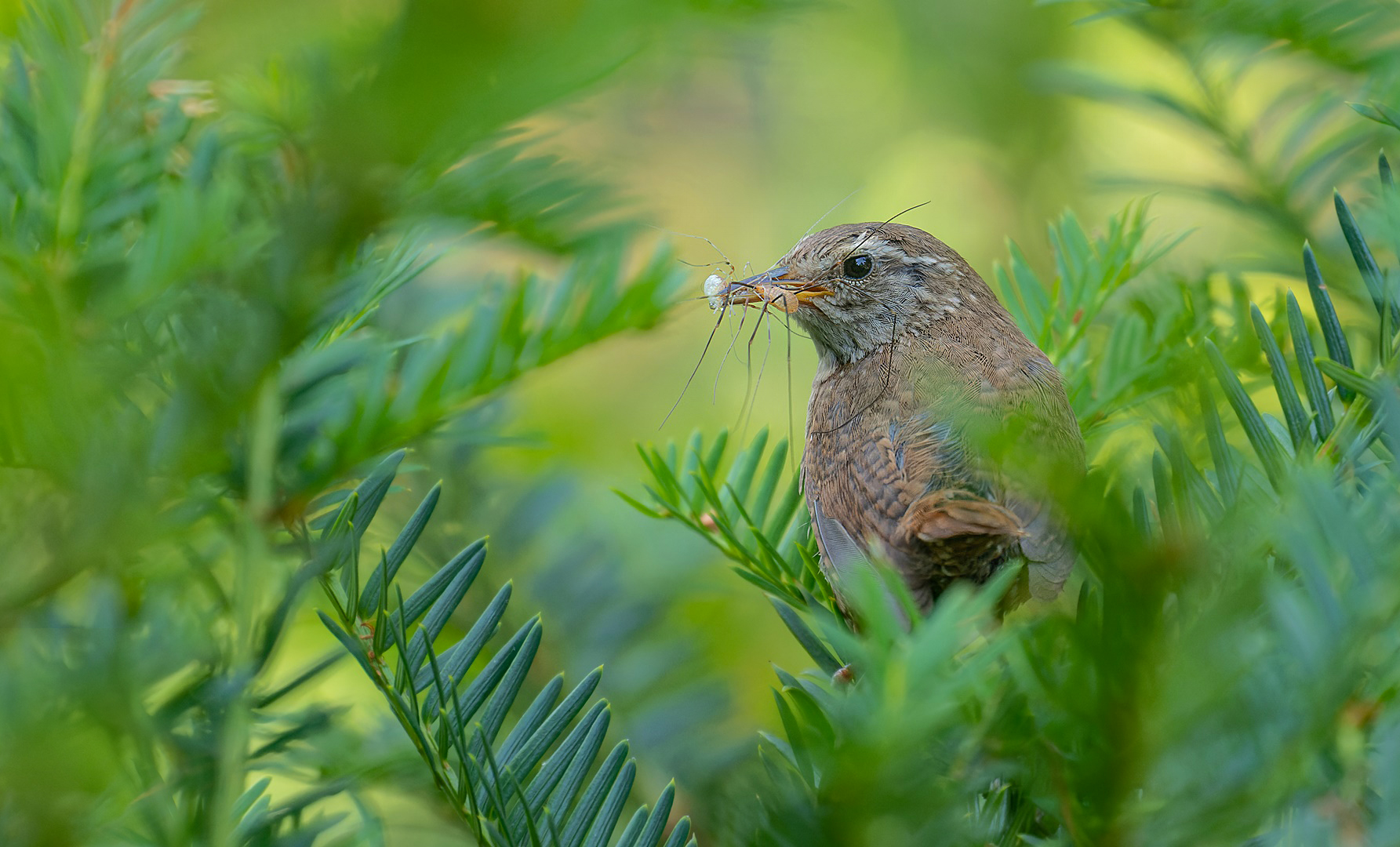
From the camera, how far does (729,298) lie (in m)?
1.55

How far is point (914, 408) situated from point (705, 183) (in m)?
2.15

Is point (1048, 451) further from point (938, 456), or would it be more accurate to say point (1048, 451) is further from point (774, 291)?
point (774, 291)

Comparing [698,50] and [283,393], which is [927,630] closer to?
[283,393]

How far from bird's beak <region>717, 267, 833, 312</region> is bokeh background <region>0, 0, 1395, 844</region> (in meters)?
0.07

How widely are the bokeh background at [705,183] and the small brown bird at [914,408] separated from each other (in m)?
0.14

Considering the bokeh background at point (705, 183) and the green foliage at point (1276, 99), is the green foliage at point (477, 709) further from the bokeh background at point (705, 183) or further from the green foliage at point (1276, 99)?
the green foliage at point (1276, 99)

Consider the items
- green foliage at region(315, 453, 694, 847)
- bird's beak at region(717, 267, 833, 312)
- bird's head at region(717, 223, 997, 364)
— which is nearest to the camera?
green foliage at region(315, 453, 694, 847)

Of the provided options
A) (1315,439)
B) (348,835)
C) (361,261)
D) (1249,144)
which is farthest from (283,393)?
(1249,144)

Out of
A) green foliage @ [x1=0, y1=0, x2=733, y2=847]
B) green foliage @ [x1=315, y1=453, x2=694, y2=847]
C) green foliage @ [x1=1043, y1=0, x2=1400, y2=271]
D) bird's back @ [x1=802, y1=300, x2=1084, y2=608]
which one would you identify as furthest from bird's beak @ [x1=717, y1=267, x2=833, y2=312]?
green foliage @ [x1=315, y1=453, x2=694, y2=847]

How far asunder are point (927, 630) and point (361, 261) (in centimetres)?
44

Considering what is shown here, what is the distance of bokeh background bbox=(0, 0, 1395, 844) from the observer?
0.50 metres

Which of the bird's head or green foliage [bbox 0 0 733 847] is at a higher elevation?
green foliage [bbox 0 0 733 847]

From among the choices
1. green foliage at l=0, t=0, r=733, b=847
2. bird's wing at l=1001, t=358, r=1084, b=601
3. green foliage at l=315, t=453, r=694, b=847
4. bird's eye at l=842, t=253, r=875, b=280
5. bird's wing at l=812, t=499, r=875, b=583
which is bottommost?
bird's wing at l=812, t=499, r=875, b=583

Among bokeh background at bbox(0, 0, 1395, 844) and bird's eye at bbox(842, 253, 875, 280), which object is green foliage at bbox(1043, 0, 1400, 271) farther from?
bird's eye at bbox(842, 253, 875, 280)
